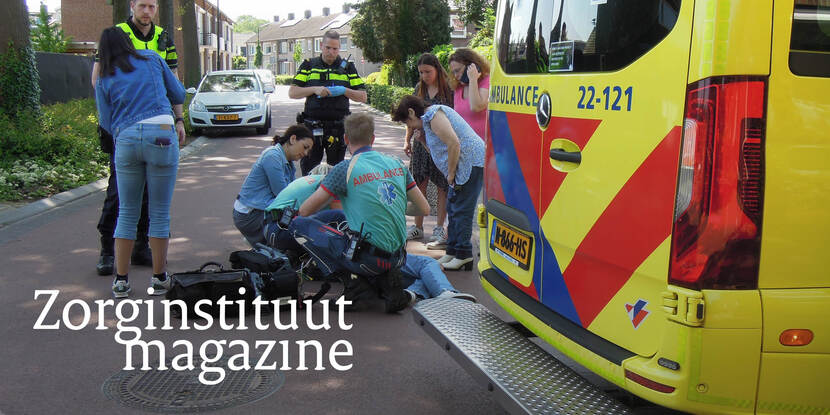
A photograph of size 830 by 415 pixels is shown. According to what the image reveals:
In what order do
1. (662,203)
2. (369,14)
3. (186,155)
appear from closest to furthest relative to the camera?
(662,203) → (186,155) → (369,14)

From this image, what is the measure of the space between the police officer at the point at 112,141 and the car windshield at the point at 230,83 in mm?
14296

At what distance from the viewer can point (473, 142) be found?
20.6 feet

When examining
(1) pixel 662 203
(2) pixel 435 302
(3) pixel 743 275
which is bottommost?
(2) pixel 435 302

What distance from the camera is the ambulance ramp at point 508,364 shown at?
277 cm

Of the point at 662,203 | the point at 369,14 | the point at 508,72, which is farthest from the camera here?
the point at 369,14

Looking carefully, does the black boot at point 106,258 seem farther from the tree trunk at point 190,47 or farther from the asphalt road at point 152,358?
the tree trunk at point 190,47

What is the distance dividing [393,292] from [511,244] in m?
1.69

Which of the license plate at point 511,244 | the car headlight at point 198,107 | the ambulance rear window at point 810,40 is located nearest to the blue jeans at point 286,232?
the license plate at point 511,244

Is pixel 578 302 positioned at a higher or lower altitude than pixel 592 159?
lower

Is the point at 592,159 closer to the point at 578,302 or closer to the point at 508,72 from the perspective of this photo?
the point at 578,302

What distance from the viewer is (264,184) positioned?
6562 mm

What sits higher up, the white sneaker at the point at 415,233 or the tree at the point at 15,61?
the tree at the point at 15,61

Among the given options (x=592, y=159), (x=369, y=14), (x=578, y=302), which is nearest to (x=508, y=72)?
(x=592, y=159)

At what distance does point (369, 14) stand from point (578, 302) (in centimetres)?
3796
